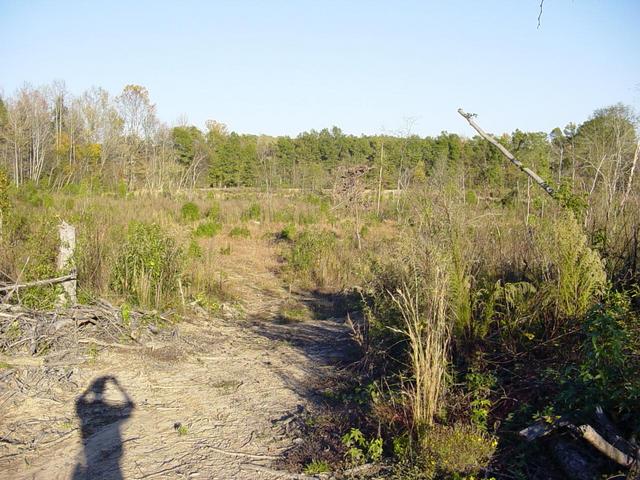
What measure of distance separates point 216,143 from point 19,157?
41.1 ft

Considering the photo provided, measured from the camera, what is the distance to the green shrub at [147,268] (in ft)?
26.3

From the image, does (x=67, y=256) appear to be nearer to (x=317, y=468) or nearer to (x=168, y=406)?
(x=168, y=406)

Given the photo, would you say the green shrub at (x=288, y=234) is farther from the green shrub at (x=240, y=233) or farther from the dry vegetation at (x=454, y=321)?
the dry vegetation at (x=454, y=321)

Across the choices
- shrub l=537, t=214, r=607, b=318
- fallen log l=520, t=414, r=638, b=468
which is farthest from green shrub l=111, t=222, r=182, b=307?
fallen log l=520, t=414, r=638, b=468

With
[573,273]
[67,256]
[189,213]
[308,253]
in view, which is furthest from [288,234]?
[573,273]

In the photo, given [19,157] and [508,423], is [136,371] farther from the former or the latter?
[19,157]

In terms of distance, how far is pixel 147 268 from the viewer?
8.23 metres

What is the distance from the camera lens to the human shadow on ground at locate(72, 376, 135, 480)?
3.81 meters

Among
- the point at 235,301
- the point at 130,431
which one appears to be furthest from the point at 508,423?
the point at 235,301

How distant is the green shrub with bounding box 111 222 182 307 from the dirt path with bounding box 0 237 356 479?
83cm

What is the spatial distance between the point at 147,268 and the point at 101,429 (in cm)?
397

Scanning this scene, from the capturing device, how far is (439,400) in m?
3.96

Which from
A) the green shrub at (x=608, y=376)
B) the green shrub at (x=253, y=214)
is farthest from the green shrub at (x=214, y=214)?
the green shrub at (x=608, y=376)

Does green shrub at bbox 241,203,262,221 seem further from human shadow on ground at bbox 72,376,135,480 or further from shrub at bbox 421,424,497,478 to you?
shrub at bbox 421,424,497,478
